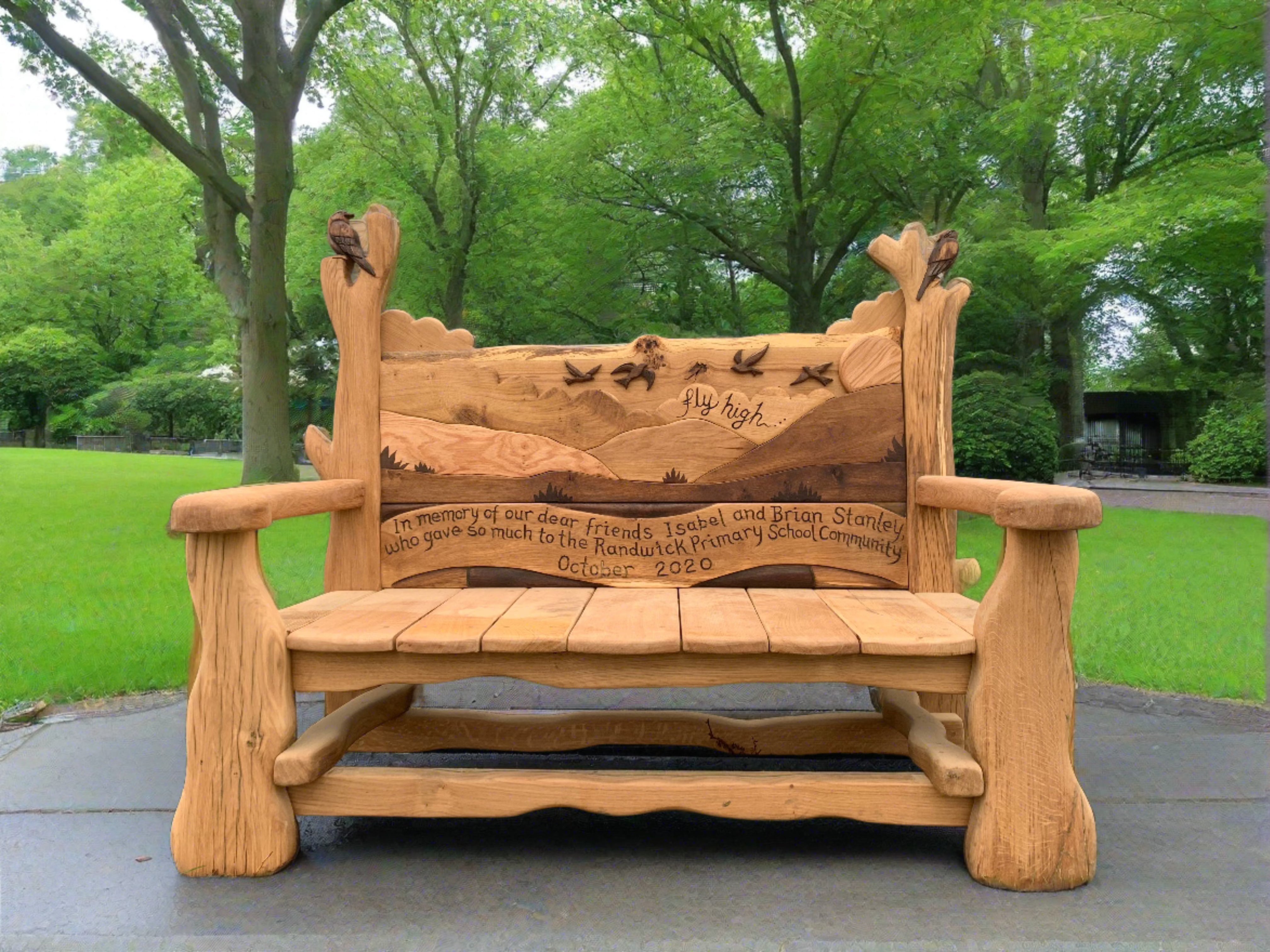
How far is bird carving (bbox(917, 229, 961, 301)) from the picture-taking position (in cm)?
245

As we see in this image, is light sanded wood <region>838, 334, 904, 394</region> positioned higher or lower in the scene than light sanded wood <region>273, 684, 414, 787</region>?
higher

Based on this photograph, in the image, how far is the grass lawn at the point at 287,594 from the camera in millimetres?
3545

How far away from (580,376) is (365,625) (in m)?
1.02

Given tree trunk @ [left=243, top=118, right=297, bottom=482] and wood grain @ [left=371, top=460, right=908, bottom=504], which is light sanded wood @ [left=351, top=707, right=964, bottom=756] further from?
tree trunk @ [left=243, top=118, right=297, bottom=482]

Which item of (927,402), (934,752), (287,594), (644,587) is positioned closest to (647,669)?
(644,587)

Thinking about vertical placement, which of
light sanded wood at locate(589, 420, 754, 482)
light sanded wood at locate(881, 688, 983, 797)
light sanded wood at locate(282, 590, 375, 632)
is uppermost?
light sanded wood at locate(589, 420, 754, 482)

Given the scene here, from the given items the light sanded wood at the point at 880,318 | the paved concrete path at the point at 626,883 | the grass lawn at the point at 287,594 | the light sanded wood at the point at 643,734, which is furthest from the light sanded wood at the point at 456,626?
the grass lawn at the point at 287,594

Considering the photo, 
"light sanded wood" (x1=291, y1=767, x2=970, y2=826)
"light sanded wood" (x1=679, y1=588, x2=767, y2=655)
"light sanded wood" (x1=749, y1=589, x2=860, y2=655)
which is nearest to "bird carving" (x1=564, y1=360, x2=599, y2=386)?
"light sanded wood" (x1=679, y1=588, x2=767, y2=655)

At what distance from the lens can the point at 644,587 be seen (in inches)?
96.8

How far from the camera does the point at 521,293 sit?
43.8ft

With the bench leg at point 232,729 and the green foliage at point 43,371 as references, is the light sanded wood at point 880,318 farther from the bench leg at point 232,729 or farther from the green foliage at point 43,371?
the green foliage at point 43,371

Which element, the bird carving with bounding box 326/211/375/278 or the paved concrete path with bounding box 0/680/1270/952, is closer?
the paved concrete path with bounding box 0/680/1270/952

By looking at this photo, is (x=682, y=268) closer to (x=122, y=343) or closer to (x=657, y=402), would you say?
(x=657, y=402)

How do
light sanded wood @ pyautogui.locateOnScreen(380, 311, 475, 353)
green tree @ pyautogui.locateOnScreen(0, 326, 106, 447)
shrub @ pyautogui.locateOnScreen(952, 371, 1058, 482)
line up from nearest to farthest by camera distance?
light sanded wood @ pyautogui.locateOnScreen(380, 311, 475, 353) → shrub @ pyautogui.locateOnScreen(952, 371, 1058, 482) → green tree @ pyautogui.locateOnScreen(0, 326, 106, 447)
